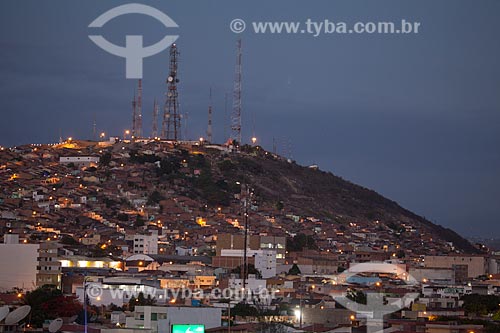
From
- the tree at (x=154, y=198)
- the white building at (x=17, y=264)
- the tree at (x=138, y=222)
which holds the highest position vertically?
the tree at (x=154, y=198)

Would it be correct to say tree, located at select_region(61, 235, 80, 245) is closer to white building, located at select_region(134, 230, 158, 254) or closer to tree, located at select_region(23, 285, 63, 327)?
white building, located at select_region(134, 230, 158, 254)

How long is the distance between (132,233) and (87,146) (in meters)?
20.9

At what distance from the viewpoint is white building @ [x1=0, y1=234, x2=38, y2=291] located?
43.0m

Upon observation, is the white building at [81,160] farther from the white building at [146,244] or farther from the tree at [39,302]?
the tree at [39,302]

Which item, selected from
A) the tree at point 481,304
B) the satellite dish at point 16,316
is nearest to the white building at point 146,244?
the tree at point 481,304

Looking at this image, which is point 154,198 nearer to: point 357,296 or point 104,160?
point 104,160

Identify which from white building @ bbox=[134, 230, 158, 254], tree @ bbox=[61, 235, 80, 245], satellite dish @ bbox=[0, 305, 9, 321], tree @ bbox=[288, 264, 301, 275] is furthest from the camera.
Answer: white building @ bbox=[134, 230, 158, 254]

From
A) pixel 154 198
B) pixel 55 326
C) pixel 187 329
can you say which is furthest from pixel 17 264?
pixel 154 198

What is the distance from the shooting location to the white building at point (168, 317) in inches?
1013

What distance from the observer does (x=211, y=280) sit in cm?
4728

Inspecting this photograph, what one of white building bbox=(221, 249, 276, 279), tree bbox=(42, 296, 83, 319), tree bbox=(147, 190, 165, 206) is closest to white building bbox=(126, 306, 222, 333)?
tree bbox=(42, 296, 83, 319)

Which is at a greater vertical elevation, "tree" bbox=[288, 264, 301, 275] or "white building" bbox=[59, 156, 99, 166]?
"white building" bbox=[59, 156, 99, 166]

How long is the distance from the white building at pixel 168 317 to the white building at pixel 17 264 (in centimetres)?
1612

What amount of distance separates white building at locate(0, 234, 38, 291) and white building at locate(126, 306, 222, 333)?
16117 mm
